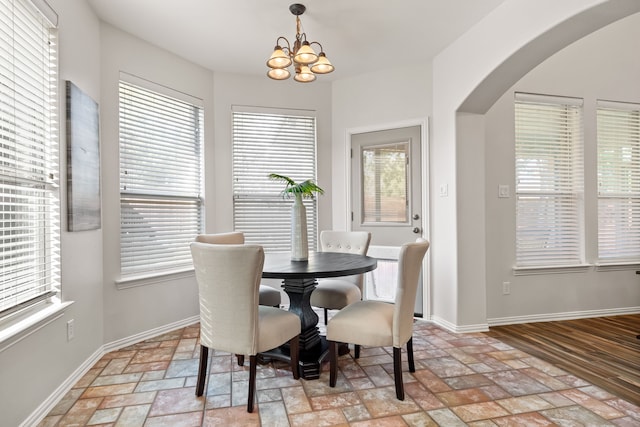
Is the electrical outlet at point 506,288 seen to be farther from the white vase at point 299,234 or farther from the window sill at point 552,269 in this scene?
the white vase at point 299,234

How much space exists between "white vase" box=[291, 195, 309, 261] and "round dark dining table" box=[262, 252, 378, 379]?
0.07 m

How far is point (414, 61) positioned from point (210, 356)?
3.37m

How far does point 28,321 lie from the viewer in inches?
75.0

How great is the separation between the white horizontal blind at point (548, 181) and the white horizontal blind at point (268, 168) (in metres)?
2.19

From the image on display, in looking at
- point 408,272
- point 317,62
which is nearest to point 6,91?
point 317,62

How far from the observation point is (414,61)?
380 cm

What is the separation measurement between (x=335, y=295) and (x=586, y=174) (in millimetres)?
2920

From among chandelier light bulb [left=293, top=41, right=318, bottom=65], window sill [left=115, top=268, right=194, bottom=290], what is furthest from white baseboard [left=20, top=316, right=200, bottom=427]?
chandelier light bulb [left=293, top=41, right=318, bottom=65]

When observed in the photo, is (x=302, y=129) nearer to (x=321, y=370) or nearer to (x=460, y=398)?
(x=321, y=370)

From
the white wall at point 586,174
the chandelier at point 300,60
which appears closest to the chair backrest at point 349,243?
the white wall at point 586,174

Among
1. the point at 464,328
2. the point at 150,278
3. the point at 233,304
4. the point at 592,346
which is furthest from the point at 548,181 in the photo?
the point at 150,278

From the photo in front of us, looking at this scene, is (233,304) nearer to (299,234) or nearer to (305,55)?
(299,234)

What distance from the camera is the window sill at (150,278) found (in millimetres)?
3127

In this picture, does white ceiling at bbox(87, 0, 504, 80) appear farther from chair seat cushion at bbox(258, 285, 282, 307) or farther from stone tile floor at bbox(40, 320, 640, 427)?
stone tile floor at bbox(40, 320, 640, 427)
